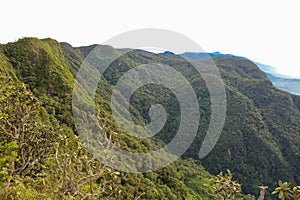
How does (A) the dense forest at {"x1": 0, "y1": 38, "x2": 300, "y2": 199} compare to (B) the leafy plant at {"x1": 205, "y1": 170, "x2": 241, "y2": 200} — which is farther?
(A) the dense forest at {"x1": 0, "y1": 38, "x2": 300, "y2": 199}

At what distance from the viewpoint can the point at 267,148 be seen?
199ft

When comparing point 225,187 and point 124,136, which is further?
point 124,136

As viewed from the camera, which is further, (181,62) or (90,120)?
(181,62)

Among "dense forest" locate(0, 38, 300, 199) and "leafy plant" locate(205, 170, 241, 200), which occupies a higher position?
"leafy plant" locate(205, 170, 241, 200)

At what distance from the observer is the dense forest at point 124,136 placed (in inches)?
243

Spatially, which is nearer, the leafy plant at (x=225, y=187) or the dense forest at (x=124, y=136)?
the leafy plant at (x=225, y=187)

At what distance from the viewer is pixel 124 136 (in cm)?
3306

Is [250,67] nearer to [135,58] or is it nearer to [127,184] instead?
[135,58]

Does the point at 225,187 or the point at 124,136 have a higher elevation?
the point at 225,187

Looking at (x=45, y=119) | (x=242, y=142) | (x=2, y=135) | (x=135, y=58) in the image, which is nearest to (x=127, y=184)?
(x=45, y=119)

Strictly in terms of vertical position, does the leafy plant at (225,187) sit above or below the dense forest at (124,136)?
above

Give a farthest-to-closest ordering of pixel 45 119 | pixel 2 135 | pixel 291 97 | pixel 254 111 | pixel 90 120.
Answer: pixel 291 97 < pixel 254 111 < pixel 90 120 < pixel 45 119 < pixel 2 135

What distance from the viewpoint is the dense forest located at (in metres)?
6.16

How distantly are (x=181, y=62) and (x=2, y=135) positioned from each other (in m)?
109
